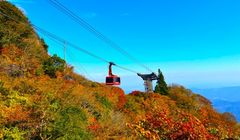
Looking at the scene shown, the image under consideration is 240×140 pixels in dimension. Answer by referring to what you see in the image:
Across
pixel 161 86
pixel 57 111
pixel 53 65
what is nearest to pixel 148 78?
pixel 161 86

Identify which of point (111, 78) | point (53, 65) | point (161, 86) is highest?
point (161, 86)

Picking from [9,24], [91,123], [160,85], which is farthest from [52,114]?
[160,85]

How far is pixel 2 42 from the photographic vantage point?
4034 cm

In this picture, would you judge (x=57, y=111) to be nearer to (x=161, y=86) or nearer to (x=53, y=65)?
(x=53, y=65)

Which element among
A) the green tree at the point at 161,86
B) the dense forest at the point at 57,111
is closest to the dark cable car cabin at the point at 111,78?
the dense forest at the point at 57,111

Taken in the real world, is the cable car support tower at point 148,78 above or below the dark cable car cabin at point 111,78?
above

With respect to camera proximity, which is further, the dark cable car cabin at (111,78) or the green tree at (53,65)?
the green tree at (53,65)

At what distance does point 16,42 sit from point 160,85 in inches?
1488

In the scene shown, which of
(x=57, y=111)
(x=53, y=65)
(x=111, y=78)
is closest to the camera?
(x=57, y=111)

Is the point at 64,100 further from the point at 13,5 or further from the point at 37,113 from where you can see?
the point at 13,5

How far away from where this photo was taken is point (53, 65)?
142 ft

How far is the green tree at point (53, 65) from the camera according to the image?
1663 inches

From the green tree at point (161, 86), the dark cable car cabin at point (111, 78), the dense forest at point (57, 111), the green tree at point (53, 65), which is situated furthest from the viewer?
the green tree at point (161, 86)

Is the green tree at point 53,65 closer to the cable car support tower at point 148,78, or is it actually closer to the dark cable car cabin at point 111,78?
the dark cable car cabin at point 111,78
